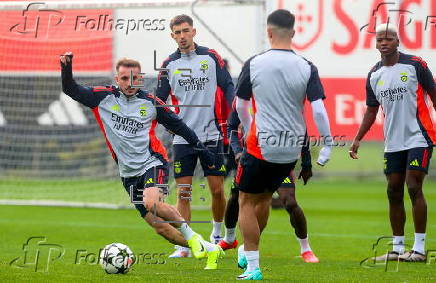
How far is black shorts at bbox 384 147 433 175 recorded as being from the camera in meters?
10.6

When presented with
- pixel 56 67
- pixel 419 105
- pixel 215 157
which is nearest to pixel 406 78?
pixel 419 105

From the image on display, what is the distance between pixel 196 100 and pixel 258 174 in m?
3.16

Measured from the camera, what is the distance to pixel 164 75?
11.4m

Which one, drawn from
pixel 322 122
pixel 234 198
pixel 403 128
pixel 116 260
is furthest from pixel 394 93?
pixel 116 260

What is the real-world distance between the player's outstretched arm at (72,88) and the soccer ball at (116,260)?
1540mm

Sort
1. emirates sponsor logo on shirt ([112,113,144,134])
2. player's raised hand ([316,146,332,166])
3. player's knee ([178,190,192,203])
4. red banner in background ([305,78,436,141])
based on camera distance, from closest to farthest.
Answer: player's raised hand ([316,146,332,166]) < emirates sponsor logo on shirt ([112,113,144,134]) < player's knee ([178,190,192,203]) < red banner in background ([305,78,436,141])

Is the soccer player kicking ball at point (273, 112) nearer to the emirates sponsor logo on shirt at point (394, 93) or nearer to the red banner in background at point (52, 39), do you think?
the emirates sponsor logo on shirt at point (394, 93)

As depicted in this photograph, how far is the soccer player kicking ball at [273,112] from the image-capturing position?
320 inches

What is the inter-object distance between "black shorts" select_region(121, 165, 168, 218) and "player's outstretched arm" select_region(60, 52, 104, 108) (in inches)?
32.5

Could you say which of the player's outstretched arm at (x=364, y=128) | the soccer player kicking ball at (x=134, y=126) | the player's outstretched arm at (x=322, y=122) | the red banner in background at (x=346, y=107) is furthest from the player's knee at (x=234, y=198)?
the red banner in background at (x=346, y=107)

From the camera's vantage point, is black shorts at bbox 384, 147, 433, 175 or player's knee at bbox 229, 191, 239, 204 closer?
black shorts at bbox 384, 147, 433, 175

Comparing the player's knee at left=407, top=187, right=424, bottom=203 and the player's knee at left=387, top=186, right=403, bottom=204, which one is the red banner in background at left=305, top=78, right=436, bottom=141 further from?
the player's knee at left=407, top=187, right=424, bottom=203

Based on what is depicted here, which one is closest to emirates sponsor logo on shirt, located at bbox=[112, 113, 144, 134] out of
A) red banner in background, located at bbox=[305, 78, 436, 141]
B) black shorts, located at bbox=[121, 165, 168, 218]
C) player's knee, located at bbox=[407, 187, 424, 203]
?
black shorts, located at bbox=[121, 165, 168, 218]

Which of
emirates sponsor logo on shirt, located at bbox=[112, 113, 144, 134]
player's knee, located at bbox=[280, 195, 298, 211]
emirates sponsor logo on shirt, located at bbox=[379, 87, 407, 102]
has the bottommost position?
player's knee, located at bbox=[280, 195, 298, 211]
